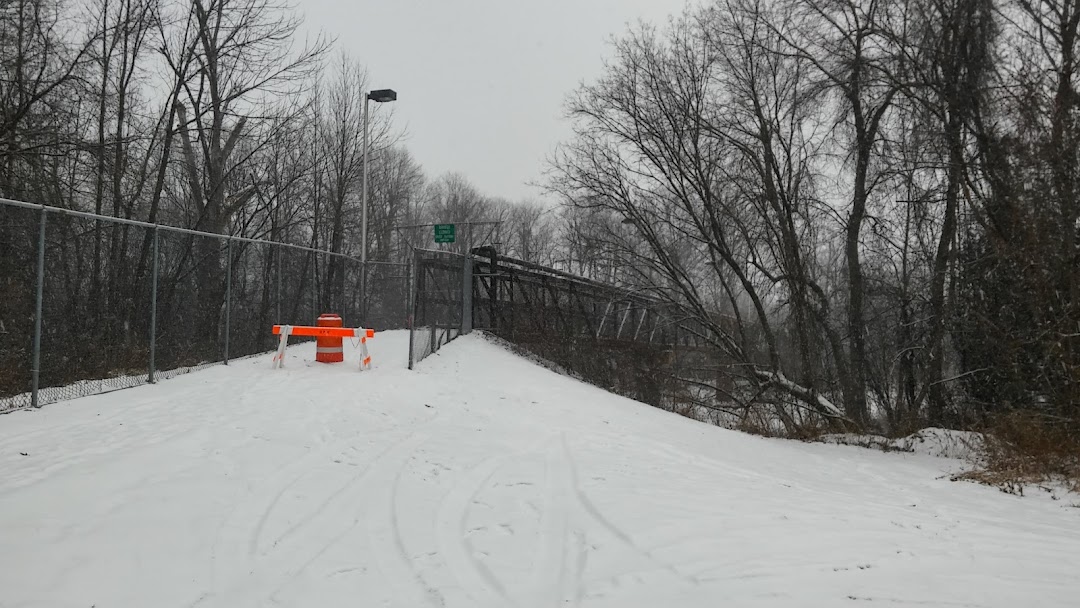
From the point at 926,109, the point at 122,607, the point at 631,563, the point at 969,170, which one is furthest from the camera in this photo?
the point at 926,109

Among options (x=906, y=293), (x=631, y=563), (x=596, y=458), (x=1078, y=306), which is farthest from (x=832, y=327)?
(x=631, y=563)

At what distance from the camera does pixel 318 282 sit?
14.8 meters

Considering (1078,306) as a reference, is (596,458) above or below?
below

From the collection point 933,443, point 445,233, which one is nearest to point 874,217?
point 933,443

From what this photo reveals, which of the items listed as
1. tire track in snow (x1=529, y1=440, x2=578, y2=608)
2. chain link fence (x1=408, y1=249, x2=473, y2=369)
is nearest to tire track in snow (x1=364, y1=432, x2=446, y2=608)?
tire track in snow (x1=529, y1=440, x2=578, y2=608)

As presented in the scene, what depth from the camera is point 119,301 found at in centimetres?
807

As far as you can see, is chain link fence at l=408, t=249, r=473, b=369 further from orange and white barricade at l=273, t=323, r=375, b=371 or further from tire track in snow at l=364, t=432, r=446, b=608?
tire track in snow at l=364, t=432, r=446, b=608

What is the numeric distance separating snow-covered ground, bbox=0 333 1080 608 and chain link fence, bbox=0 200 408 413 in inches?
22.1

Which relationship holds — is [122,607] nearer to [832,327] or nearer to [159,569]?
[159,569]

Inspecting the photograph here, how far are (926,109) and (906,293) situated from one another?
3.50m

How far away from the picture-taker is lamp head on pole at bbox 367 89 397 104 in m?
18.0

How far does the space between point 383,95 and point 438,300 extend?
27.8 feet

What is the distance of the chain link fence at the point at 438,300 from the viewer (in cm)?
1098

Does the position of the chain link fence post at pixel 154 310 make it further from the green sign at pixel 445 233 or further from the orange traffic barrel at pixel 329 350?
the green sign at pixel 445 233
